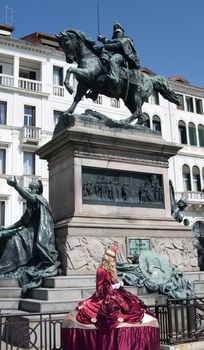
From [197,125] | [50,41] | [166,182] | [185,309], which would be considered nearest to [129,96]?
[166,182]

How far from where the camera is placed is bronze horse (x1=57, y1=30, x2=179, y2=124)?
505 inches

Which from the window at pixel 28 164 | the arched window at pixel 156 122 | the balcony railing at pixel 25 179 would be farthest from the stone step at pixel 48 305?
the arched window at pixel 156 122

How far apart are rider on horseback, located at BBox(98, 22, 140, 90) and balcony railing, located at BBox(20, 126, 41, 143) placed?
23011 millimetres

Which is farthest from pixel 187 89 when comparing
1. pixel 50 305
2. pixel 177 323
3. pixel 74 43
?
pixel 177 323

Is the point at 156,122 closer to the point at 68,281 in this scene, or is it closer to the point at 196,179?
the point at 196,179

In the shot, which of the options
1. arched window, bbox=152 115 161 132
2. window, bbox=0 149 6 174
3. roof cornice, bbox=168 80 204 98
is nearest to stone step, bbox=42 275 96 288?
window, bbox=0 149 6 174

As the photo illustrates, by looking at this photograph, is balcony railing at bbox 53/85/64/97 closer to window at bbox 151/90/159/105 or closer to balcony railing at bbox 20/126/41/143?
balcony railing at bbox 20/126/41/143

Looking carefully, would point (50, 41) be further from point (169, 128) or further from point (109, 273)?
point (109, 273)

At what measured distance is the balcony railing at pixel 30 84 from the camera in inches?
1489

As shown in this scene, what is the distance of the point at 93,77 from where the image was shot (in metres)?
12.9

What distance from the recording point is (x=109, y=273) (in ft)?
22.3

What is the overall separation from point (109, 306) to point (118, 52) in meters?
9.10

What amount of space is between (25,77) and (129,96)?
89.5 ft

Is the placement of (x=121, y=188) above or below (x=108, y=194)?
above
